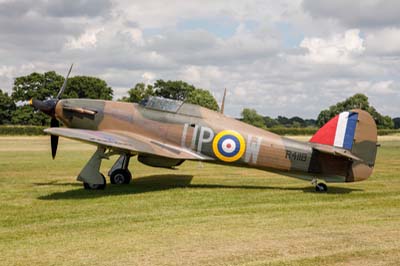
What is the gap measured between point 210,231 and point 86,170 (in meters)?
5.76

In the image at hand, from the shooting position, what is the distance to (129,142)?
38.9 ft

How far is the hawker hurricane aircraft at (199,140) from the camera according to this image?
38.3 feet

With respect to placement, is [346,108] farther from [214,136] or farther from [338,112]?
[214,136]

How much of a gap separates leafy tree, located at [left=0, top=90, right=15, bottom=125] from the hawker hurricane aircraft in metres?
78.9

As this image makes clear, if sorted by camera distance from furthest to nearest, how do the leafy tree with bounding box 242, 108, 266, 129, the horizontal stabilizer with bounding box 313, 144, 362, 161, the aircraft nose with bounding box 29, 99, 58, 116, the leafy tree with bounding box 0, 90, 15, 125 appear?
the leafy tree with bounding box 242, 108, 266, 129 → the leafy tree with bounding box 0, 90, 15, 125 → the aircraft nose with bounding box 29, 99, 58, 116 → the horizontal stabilizer with bounding box 313, 144, 362, 161

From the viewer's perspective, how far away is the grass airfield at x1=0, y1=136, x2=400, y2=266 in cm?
593

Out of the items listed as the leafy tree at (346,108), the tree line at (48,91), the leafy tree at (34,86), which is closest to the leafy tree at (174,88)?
the tree line at (48,91)

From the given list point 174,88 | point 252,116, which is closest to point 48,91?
point 174,88

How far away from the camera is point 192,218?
334 inches

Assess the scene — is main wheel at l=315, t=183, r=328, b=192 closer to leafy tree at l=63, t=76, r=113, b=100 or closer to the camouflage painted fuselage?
the camouflage painted fuselage

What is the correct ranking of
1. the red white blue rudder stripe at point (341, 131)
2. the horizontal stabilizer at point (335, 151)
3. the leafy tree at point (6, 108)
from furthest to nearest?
the leafy tree at point (6, 108)
the red white blue rudder stripe at point (341, 131)
the horizontal stabilizer at point (335, 151)

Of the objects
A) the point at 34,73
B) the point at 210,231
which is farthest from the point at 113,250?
the point at 34,73

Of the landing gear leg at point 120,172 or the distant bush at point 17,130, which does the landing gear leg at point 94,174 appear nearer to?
the landing gear leg at point 120,172

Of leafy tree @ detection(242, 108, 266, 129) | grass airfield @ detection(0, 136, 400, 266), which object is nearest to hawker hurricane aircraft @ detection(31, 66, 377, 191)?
grass airfield @ detection(0, 136, 400, 266)
